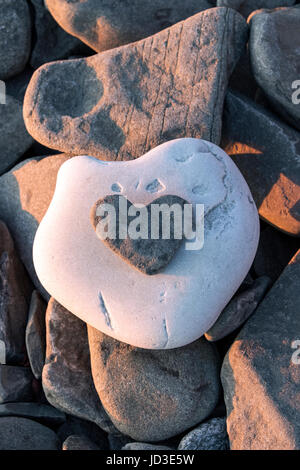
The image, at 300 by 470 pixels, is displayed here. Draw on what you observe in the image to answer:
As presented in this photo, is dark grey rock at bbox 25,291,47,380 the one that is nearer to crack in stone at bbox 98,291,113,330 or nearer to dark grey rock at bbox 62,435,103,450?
dark grey rock at bbox 62,435,103,450

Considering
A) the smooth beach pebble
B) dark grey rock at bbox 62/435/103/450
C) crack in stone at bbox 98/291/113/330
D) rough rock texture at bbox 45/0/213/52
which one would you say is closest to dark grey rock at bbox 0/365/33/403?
dark grey rock at bbox 62/435/103/450

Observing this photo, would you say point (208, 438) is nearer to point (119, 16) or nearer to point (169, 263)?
point (169, 263)

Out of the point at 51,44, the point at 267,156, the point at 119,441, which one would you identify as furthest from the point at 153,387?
the point at 51,44

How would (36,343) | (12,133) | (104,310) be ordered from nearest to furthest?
(104,310)
(36,343)
(12,133)

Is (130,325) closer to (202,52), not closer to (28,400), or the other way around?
(28,400)

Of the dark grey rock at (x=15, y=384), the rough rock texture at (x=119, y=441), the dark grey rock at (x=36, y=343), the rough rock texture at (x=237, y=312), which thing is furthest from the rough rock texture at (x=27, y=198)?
the rough rock texture at (x=237, y=312)

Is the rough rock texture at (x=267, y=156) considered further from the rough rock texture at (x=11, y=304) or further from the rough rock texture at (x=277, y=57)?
the rough rock texture at (x=11, y=304)
